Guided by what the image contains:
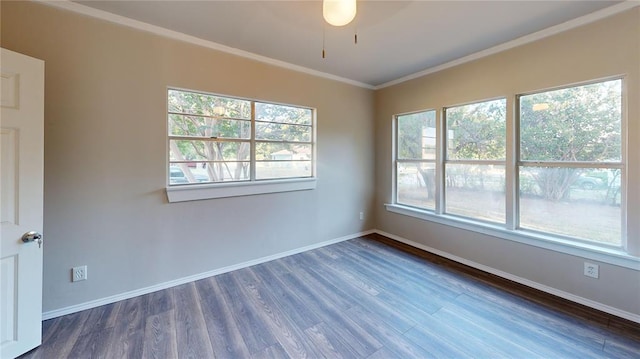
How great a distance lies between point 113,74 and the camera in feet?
7.40

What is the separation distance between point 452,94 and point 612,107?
4.77 feet

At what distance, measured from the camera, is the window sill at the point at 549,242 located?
2.09 meters

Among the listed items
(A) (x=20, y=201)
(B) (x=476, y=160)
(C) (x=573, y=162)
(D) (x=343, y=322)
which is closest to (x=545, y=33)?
(C) (x=573, y=162)

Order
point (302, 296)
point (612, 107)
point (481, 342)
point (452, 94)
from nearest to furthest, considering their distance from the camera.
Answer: point (481, 342) < point (612, 107) < point (302, 296) < point (452, 94)

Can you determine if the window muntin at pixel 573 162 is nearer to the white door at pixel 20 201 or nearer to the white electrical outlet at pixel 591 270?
the white electrical outlet at pixel 591 270

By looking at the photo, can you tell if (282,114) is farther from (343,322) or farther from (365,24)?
(343,322)

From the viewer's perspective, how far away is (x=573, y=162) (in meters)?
2.37

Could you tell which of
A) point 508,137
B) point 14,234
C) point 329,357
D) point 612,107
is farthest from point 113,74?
point 612,107

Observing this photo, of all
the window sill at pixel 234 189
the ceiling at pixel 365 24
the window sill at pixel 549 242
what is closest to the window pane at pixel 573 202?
the window sill at pixel 549 242

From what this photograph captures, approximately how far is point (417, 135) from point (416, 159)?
1.22 ft

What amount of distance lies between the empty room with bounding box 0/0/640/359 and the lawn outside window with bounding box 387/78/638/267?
0.06 feet

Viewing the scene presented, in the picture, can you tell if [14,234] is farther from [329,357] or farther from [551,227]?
[551,227]

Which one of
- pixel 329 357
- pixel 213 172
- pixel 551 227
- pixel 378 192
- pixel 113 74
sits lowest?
pixel 329 357

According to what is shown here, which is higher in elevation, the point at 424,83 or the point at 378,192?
the point at 424,83
